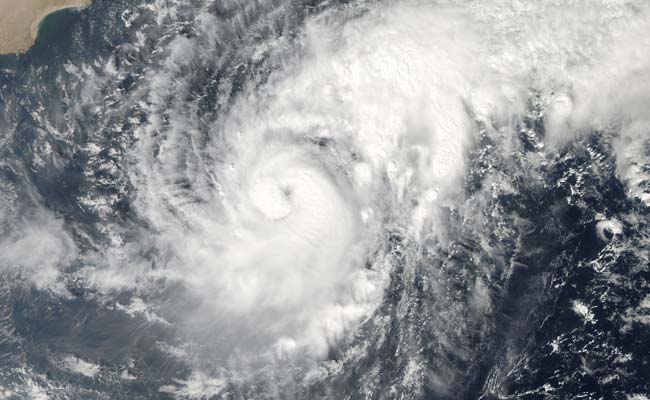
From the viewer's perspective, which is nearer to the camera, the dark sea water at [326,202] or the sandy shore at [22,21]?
the dark sea water at [326,202]

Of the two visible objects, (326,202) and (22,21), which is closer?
(326,202)

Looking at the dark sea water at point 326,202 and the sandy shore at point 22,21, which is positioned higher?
the sandy shore at point 22,21

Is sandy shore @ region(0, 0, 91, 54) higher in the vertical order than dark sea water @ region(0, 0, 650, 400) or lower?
higher

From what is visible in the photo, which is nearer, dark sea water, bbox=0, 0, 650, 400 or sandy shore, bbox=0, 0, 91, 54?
dark sea water, bbox=0, 0, 650, 400

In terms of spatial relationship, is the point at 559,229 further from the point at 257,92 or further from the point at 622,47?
the point at 257,92

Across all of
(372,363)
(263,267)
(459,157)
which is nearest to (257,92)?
(263,267)
